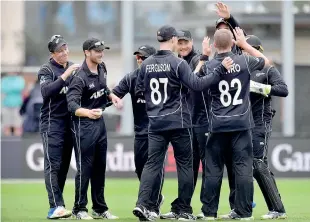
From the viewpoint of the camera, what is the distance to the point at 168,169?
2288 centimetres

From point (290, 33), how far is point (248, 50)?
1213 cm

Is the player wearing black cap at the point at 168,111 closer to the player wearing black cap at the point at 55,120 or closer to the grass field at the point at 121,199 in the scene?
the grass field at the point at 121,199

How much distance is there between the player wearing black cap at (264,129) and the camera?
13.5 metres

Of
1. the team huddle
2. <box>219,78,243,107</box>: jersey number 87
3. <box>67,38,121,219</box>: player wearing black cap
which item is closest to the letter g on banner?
the team huddle

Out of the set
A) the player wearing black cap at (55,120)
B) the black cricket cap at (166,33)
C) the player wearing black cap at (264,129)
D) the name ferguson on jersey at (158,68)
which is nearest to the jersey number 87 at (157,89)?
the name ferguson on jersey at (158,68)

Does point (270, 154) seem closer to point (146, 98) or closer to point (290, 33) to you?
point (290, 33)

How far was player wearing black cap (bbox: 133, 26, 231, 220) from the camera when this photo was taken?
41.7 ft

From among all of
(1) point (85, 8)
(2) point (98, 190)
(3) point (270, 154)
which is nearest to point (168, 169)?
(3) point (270, 154)

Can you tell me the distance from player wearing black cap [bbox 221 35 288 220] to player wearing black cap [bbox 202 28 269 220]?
574 mm

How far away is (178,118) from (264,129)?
150 centimetres

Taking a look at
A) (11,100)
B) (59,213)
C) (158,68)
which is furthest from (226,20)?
(11,100)

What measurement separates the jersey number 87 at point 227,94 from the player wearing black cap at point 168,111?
173 mm

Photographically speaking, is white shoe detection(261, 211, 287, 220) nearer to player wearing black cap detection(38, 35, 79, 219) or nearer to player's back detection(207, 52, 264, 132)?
player's back detection(207, 52, 264, 132)

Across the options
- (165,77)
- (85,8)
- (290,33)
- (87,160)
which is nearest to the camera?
(165,77)
